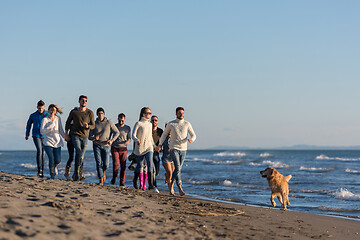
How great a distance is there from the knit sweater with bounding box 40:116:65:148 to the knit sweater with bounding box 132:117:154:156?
169cm

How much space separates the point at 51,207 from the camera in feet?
18.3

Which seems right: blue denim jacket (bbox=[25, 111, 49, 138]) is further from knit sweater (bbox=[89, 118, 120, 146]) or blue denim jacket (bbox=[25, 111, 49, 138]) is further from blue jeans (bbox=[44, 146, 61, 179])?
knit sweater (bbox=[89, 118, 120, 146])

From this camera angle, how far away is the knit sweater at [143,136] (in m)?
9.60

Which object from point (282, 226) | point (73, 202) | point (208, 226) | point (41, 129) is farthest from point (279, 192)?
point (41, 129)

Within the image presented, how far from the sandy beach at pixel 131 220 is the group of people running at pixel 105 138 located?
5.98 feet

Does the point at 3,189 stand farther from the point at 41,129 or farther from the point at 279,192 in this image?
the point at 279,192

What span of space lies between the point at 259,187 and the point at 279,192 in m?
5.63

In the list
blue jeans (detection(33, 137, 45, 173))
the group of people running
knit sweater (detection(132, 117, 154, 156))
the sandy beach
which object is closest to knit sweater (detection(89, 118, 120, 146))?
the group of people running

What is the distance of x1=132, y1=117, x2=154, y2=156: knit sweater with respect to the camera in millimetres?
9602

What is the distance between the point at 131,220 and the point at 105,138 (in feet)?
15.1

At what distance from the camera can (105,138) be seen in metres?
10.0

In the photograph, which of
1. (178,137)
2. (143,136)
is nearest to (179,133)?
(178,137)

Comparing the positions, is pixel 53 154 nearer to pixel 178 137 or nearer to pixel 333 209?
pixel 178 137

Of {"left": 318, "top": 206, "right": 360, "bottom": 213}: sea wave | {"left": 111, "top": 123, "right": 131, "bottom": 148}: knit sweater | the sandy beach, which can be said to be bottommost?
{"left": 318, "top": 206, "right": 360, "bottom": 213}: sea wave
